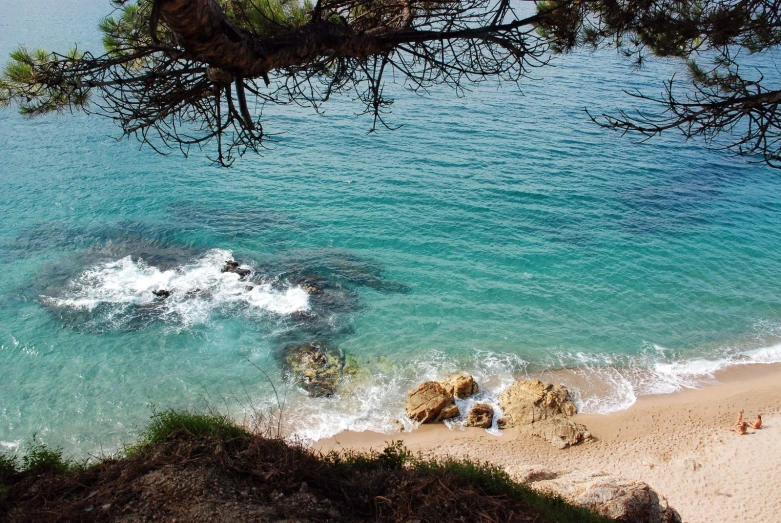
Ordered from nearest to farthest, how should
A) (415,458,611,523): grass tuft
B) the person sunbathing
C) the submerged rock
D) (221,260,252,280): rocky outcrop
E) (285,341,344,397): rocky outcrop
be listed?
(415,458,611,523): grass tuft → the person sunbathing → (285,341,344,397): rocky outcrop → the submerged rock → (221,260,252,280): rocky outcrop

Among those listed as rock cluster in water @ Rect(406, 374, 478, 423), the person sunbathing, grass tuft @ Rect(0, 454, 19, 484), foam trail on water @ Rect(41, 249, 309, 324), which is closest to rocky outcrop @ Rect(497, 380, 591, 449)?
rock cluster in water @ Rect(406, 374, 478, 423)

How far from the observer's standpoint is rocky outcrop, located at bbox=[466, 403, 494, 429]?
56.1 ft

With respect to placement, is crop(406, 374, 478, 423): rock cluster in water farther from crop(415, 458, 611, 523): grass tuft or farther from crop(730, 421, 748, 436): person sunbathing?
crop(730, 421, 748, 436): person sunbathing

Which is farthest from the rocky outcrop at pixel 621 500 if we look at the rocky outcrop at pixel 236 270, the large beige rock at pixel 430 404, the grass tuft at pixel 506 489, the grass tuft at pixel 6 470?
the rocky outcrop at pixel 236 270

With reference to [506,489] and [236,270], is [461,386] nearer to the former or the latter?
[506,489]

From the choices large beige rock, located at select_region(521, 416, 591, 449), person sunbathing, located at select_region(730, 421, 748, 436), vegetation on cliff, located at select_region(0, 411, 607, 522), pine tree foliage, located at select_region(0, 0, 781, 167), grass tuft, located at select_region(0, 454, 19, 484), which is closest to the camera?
pine tree foliage, located at select_region(0, 0, 781, 167)

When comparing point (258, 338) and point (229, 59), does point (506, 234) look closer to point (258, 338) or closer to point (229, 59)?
point (258, 338)

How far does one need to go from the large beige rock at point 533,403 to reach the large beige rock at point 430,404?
1.85 meters

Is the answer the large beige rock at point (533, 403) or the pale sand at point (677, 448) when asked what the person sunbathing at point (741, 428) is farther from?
the large beige rock at point (533, 403)

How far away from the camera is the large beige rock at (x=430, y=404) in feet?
55.9

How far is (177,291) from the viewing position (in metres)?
22.2

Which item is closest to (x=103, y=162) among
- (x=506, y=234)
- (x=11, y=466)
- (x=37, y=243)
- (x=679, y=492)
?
(x=37, y=243)

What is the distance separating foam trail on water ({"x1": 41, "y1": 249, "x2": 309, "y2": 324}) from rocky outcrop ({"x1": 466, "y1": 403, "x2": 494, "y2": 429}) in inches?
330

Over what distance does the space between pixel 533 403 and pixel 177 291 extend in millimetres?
15092
